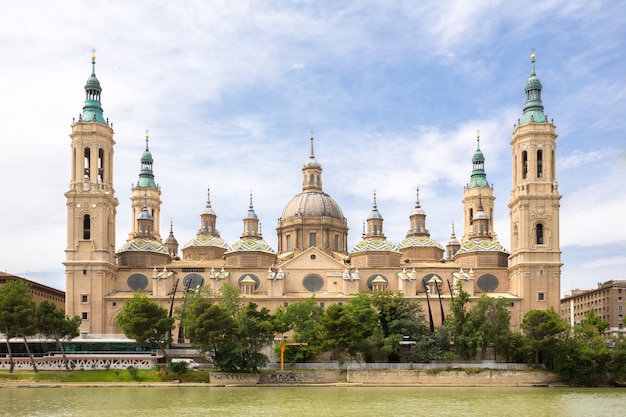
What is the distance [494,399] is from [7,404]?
31.0 metres

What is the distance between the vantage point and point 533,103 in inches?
3612

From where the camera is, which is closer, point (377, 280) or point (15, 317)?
point (15, 317)

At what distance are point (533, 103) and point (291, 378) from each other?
43.1 meters

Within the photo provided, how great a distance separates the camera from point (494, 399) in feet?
181

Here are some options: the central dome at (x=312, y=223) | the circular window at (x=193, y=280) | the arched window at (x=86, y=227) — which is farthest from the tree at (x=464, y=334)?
the arched window at (x=86, y=227)

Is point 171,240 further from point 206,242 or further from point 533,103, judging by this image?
point 533,103

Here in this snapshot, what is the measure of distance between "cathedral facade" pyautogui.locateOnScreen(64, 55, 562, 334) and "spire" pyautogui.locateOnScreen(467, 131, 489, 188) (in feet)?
58.4

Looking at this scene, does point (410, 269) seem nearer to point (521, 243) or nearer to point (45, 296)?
point (521, 243)

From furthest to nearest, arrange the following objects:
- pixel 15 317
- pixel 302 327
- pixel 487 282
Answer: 1. pixel 487 282
2. pixel 302 327
3. pixel 15 317

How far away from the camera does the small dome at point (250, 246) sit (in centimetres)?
9275

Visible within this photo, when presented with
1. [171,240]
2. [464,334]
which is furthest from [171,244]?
[464,334]

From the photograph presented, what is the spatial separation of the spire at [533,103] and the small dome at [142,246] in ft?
141

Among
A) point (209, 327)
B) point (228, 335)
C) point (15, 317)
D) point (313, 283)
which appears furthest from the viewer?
point (313, 283)

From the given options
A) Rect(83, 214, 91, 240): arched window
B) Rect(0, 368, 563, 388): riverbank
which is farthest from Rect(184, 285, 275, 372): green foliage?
Rect(83, 214, 91, 240): arched window
